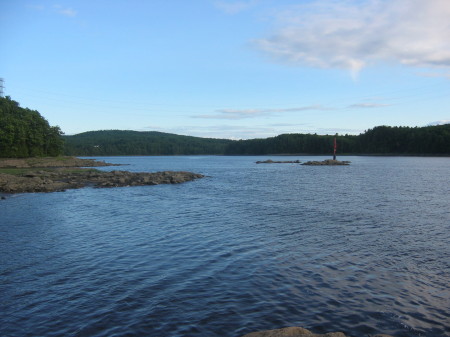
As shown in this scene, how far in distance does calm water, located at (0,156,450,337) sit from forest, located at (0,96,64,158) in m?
84.4

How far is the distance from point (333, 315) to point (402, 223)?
17.2m

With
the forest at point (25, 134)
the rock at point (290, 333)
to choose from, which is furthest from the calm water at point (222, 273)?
the forest at point (25, 134)

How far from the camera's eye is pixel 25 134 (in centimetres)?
10519

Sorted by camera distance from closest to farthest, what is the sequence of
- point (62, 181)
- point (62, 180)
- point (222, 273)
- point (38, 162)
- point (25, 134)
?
1. point (222, 273)
2. point (62, 181)
3. point (62, 180)
4. point (38, 162)
5. point (25, 134)

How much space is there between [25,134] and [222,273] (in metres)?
111

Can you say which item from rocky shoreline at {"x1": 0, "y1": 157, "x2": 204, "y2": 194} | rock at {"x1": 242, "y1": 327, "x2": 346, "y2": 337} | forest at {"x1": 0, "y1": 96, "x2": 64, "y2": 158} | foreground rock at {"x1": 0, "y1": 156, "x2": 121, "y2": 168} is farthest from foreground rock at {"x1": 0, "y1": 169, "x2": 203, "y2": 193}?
rock at {"x1": 242, "y1": 327, "x2": 346, "y2": 337}

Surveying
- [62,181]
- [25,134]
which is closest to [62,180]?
[62,181]

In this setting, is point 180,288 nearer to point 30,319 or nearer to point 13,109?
point 30,319

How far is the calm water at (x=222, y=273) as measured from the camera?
34.6 feet

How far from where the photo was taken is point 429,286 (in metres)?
13.1

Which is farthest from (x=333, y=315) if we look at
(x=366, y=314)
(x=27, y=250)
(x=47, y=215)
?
(x=47, y=215)

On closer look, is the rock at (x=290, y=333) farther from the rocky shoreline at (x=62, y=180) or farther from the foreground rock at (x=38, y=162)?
the foreground rock at (x=38, y=162)

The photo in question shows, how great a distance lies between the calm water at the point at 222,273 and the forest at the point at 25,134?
84369mm

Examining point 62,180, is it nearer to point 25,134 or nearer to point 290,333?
point 290,333
